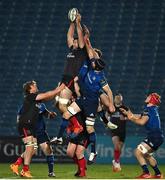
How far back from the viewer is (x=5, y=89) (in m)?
28.2

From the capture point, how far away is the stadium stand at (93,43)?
27.9 m

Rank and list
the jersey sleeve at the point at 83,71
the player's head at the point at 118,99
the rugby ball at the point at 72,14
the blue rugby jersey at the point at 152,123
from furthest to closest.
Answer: the player's head at the point at 118,99 → the blue rugby jersey at the point at 152,123 → the jersey sleeve at the point at 83,71 → the rugby ball at the point at 72,14

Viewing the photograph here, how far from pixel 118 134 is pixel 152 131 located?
413 cm

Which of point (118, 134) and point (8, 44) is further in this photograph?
point (8, 44)

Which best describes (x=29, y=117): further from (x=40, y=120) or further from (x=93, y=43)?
(x=93, y=43)

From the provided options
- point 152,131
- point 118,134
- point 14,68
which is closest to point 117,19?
point 14,68

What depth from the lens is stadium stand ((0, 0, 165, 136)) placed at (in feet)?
91.5

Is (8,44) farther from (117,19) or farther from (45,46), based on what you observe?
(117,19)

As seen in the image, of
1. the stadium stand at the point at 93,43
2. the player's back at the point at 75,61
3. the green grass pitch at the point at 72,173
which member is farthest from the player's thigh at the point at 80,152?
the stadium stand at the point at 93,43

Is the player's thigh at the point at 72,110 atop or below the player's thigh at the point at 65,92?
below

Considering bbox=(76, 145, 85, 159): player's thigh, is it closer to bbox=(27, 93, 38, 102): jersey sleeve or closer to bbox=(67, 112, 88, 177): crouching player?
bbox=(67, 112, 88, 177): crouching player

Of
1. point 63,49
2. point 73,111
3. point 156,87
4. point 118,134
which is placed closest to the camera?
point 73,111

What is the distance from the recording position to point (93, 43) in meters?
29.7

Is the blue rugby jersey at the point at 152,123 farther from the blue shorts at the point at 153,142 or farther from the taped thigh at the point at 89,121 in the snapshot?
the taped thigh at the point at 89,121
